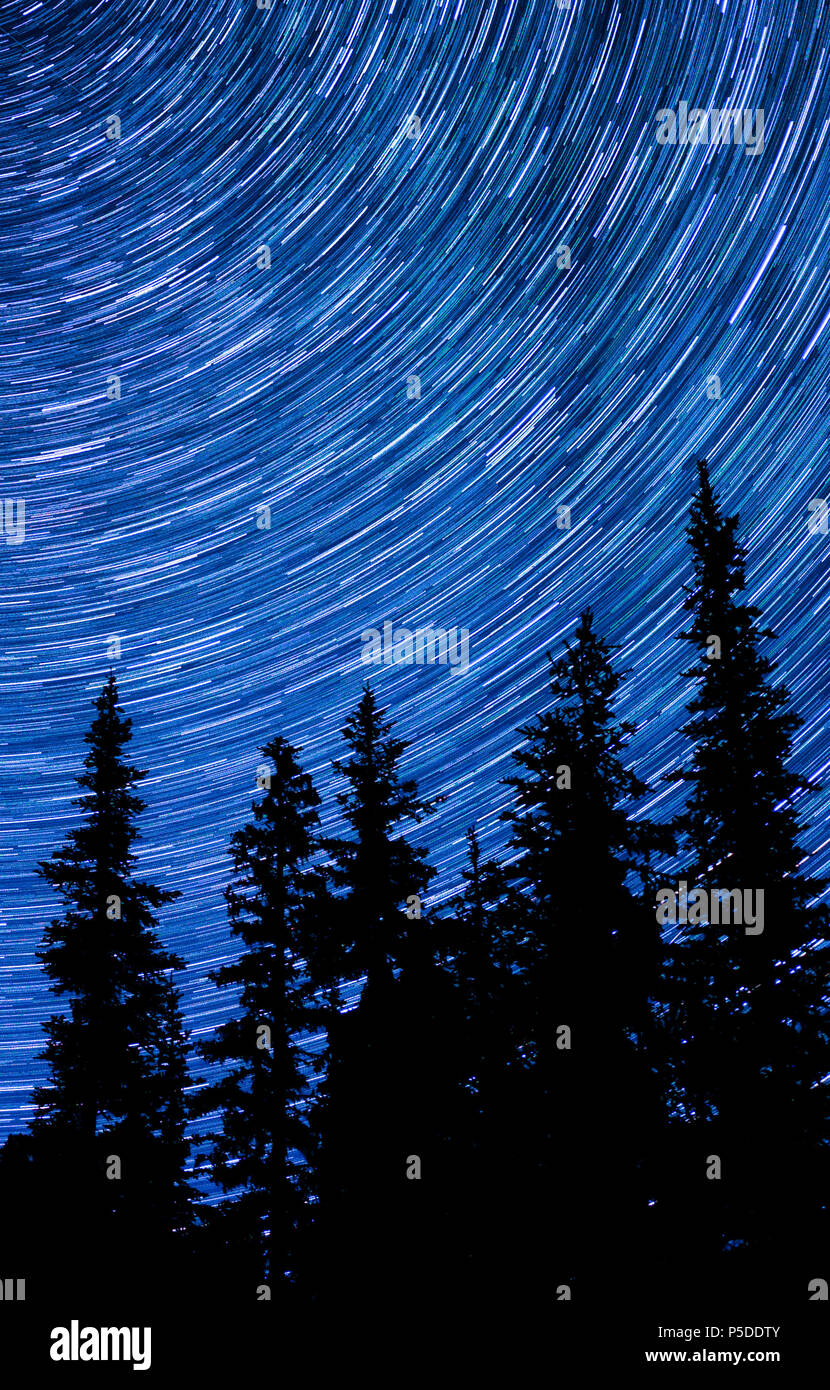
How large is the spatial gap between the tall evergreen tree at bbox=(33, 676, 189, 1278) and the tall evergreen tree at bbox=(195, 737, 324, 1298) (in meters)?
1.44

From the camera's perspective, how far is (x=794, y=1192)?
12.3 metres

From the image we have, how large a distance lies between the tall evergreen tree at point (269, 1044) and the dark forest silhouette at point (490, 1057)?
0.14 feet

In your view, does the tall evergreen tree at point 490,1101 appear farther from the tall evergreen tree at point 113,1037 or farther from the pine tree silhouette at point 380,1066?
the tall evergreen tree at point 113,1037

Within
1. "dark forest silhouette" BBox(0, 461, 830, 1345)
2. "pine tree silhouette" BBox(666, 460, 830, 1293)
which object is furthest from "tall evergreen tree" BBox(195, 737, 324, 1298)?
"pine tree silhouette" BBox(666, 460, 830, 1293)

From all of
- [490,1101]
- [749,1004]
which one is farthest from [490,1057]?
[749,1004]

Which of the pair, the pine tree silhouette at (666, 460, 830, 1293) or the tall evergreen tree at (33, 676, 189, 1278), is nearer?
the pine tree silhouette at (666, 460, 830, 1293)

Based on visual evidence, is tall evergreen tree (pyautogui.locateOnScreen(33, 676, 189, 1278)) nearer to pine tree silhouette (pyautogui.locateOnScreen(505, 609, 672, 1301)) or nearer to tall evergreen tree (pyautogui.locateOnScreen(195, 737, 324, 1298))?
tall evergreen tree (pyautogui.locateOnScreen(195, 737, 324, 1298))

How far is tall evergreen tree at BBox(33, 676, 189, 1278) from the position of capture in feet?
52.9

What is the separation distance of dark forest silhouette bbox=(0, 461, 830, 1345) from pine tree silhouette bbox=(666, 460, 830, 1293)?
0.04 meters

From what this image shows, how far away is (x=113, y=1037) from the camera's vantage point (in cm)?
1706

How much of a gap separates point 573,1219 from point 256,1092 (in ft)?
18.6

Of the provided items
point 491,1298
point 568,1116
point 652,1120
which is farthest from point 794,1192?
point 491,1298

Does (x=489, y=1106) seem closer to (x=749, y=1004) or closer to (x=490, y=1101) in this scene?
(x=490, y=1101)

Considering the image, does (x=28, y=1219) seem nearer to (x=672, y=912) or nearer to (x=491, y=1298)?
(x=491, y=1298)
